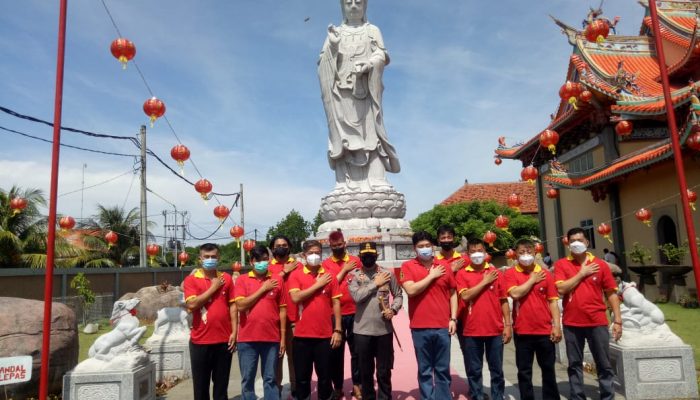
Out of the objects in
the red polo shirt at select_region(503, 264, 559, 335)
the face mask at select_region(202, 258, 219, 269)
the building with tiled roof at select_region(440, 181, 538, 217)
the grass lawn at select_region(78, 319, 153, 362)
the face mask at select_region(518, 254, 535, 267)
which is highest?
the building with tiled roof at select_region(440, 181, 538, 217)

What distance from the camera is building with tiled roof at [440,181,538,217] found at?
87.0 ft

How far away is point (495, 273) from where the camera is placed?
3744 mm

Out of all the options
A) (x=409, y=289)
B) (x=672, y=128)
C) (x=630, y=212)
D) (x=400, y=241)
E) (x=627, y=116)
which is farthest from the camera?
(x=630, y=212)

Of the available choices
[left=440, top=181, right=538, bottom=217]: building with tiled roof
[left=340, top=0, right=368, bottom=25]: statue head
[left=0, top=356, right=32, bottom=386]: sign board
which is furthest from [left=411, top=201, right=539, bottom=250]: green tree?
[left=0, top=356, right=32, bottom=386]: sign board

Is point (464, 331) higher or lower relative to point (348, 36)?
lower

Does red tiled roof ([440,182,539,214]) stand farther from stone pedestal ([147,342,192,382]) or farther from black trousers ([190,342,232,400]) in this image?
black trousers ([190,342,232,400])

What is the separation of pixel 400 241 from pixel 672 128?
258 inches

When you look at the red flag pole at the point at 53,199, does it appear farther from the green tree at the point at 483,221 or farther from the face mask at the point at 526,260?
the green tree at the point at 483,221

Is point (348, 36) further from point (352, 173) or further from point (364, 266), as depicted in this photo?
point (364, 266)

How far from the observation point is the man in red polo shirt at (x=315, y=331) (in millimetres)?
3688

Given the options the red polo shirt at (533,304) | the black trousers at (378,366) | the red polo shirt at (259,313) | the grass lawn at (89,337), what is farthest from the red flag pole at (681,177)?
the grass lawn at (89,337)

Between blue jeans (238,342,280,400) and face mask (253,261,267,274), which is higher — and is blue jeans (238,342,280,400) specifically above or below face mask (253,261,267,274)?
below

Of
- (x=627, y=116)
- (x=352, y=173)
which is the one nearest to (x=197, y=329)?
(x=352, y=173)

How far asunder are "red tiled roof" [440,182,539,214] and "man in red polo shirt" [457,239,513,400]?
74.8 feet
